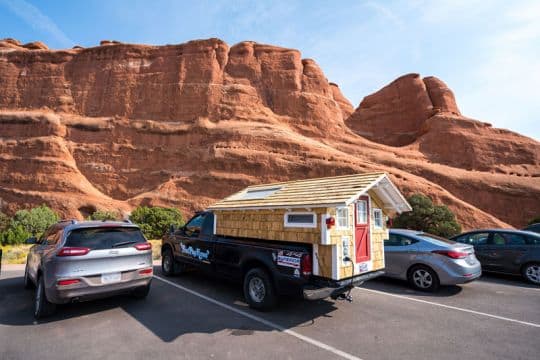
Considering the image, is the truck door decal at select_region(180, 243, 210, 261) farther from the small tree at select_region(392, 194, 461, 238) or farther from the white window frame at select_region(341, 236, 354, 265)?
the small tree at select_region(392, 194, 461, 238)

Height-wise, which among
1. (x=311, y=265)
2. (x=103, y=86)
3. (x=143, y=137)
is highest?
(x=103, y=86)

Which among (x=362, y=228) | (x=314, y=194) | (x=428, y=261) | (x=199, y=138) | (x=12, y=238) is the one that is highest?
(x=199, y=138)

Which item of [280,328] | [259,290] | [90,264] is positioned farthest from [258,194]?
[90,264]

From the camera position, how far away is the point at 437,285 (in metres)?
7.07

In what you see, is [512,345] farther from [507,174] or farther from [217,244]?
[507,174]

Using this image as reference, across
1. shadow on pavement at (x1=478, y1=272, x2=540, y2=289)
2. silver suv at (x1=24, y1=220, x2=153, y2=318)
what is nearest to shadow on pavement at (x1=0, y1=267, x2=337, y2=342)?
silver suv at (x1=24, y1=220, x2=153, y2=318)

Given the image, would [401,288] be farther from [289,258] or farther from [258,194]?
[258,194]

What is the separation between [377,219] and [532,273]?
19.1 feet

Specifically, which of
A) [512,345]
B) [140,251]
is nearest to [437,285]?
[512,345]

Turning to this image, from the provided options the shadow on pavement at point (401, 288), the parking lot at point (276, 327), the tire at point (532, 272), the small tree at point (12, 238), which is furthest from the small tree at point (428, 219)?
the small tree at point (12, 238)

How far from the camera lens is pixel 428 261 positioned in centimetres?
718

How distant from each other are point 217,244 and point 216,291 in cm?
118

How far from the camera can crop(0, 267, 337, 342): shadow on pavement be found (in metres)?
4.78

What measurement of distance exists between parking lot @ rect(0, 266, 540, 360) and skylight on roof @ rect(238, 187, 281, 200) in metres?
2.34
